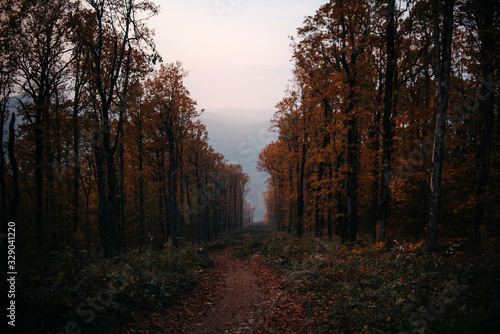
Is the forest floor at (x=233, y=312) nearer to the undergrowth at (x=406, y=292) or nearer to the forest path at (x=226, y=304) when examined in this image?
the forest path at (x=226, y=304)

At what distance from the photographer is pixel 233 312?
8219 mm

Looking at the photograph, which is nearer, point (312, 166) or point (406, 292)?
point (406, 292)

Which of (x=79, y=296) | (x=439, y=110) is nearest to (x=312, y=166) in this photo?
(x=439, y=110)

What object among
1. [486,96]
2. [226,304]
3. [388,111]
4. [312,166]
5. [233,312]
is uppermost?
[486,96]

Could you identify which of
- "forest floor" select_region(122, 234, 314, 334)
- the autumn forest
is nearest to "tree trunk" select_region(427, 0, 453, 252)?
the autumn forest

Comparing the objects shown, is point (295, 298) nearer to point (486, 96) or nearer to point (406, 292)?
point (406, 292)

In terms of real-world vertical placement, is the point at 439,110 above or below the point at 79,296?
above

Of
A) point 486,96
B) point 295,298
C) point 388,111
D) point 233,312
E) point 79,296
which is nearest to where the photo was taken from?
point 79,296

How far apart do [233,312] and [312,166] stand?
1923 centimetres

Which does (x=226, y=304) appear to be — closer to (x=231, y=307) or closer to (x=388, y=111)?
(x=231, y=307)

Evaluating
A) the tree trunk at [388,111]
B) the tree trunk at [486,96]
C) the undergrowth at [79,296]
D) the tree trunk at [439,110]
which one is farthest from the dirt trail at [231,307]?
the tree trunk at [486,96]

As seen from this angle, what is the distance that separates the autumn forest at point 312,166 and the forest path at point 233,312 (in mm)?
80

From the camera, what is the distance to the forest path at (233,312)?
6.68 meters

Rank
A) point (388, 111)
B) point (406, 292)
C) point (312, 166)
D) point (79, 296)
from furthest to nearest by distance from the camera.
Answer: point (312, 166), point (388, 111), point (406, 292), point (79, 296)
